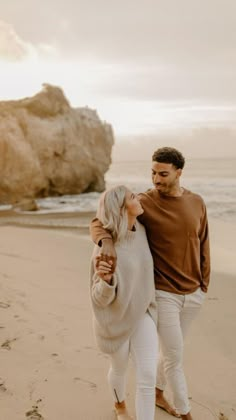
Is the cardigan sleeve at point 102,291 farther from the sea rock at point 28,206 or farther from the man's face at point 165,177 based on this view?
the sea rock at point 28,206

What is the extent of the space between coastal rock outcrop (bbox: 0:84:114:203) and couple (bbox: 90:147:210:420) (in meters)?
20.2

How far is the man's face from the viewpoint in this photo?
287cm

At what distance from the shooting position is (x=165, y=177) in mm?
2871

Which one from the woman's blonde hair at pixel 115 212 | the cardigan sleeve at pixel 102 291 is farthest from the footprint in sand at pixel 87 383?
the woman's blonde hair at pixel 115 212

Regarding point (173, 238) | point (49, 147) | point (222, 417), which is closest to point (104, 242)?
point (173, 238)

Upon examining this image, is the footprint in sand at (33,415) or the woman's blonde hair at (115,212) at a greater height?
the woman's blonde hair at (115,212)

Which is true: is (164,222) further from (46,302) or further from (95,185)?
(95,185)

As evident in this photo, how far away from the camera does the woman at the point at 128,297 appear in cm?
256

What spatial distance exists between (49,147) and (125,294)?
2326 centimetres

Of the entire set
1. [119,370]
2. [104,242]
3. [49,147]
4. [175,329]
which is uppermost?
[104,242]

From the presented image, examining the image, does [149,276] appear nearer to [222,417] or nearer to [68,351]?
[222,417]

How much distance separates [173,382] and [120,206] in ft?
4.13

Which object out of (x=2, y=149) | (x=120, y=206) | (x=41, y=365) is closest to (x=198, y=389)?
(x=41, y=365)

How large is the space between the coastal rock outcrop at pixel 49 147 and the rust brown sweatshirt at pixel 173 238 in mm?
20245
